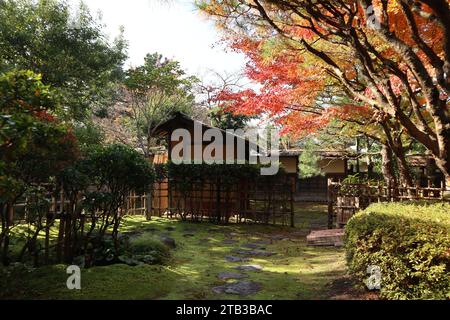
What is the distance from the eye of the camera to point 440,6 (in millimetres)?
4676

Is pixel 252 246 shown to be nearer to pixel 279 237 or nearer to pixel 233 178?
pixel 279 237

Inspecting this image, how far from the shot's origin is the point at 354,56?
6.28 m

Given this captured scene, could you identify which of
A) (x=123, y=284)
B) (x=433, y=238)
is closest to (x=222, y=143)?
(x=123, y=284)

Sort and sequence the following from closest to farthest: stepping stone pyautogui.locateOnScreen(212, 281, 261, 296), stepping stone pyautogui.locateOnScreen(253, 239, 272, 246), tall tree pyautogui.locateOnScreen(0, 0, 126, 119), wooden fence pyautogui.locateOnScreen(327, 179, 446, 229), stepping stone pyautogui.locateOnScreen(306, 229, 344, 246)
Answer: stepping stone pyautogui.locateOnScreen(212, 281, 261, 296), stepping stone pyautogui.locateOnScreen(306, 229, 344, 246), wooden fence pyautogui.locateOnScreen(327, 179, 446, 229), stepping stone pyautogui.locateOnScreen(253, 239, 272, 246), tall tree pyautogui.locateOnScreen(0, 0, 126, 119)

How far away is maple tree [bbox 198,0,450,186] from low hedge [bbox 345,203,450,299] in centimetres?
147

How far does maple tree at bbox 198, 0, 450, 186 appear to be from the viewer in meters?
5.28

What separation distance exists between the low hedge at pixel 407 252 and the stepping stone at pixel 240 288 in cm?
163

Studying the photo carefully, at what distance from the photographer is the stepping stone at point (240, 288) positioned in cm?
557

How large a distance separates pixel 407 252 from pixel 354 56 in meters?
3.67
